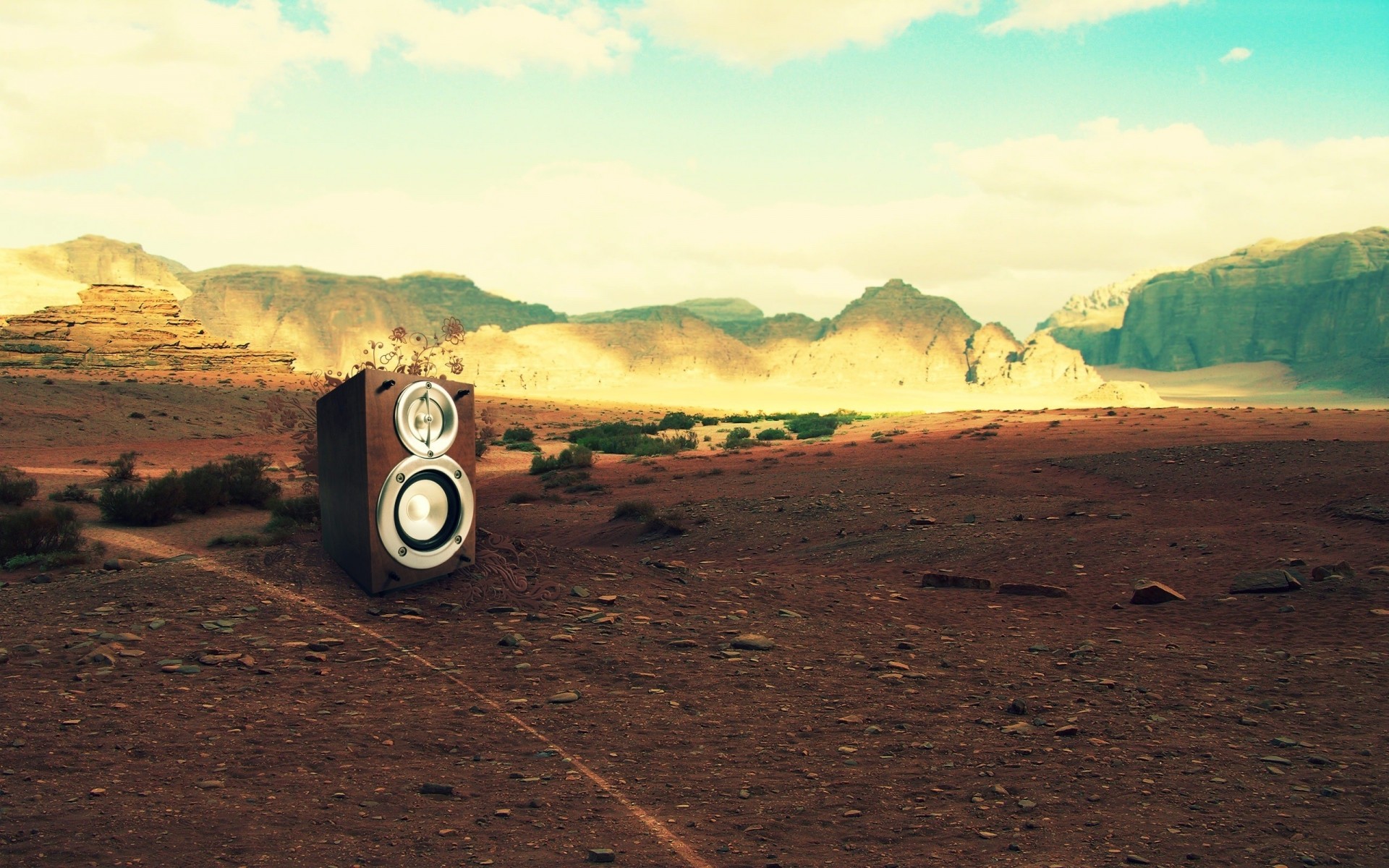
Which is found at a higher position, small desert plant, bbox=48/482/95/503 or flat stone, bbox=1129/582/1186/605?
small desert plant, bbox=48/482/95/503

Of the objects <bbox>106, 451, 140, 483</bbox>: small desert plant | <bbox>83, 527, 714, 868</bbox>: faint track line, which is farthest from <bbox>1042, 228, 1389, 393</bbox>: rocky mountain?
<bbox>83, 527, 714, 868</bbox>: faint track line

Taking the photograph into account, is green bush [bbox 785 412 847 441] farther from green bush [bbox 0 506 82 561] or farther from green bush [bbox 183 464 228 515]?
green bush [bbox 0 506 82 561]

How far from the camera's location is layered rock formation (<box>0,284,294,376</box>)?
252ft

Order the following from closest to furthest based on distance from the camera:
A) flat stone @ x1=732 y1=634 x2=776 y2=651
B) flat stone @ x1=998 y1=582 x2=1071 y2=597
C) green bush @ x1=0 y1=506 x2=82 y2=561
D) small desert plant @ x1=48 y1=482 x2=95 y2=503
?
flat stone @ x1=732 y1=634 x2=776 y2=651, flat stone @ x1=998 y1=582 x2=1071 y2=597, green bush @ x1=0 y1=506 x2=82 y2=561, small desert plant @ x1=48 y1=482 x2=95 y2=503

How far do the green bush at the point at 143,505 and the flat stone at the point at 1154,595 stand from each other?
16101 mm

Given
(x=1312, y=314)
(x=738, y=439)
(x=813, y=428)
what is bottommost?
(x=738, y=439)

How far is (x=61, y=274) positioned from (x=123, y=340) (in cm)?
12336

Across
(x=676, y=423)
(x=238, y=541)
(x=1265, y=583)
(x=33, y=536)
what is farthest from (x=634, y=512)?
(x=676, y=423)

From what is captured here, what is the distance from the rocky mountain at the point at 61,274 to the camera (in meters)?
134

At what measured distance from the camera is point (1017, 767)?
5.31m

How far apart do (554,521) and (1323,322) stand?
197899 millimetres

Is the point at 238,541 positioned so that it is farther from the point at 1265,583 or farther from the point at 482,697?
the point at 1265,583

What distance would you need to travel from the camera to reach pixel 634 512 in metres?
17.1

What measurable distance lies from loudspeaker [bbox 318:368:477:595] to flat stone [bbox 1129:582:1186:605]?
717cm
